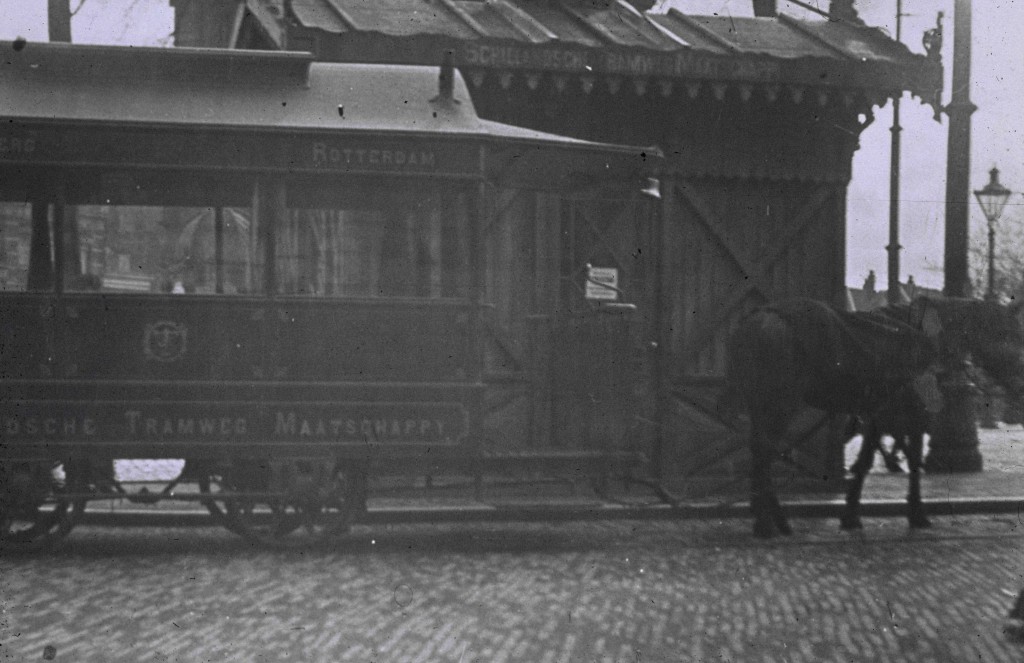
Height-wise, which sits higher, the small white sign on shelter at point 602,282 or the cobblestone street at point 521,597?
the small white sign on shelter at point 602,282

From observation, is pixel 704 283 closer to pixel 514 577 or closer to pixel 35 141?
pixel 514 577

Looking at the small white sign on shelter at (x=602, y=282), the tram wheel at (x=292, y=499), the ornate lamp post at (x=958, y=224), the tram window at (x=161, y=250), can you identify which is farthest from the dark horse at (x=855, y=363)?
the tram window at (x=161, y=250)

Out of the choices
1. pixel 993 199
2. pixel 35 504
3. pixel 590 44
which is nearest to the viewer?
pixel 35 504

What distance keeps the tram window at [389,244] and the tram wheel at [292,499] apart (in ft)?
4.07

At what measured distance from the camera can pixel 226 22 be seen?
22953mm

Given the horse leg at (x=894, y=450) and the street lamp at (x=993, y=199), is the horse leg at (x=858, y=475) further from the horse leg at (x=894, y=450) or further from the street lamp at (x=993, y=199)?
the street lamp at (x=993, y=199)

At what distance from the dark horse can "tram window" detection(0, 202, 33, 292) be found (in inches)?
210

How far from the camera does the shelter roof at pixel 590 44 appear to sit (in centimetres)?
1145

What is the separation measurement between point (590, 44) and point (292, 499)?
19.0 ft

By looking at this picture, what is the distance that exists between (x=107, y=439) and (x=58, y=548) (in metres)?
0.89

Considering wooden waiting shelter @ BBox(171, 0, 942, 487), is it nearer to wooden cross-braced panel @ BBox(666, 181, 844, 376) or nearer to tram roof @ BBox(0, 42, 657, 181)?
wooden cross-braced panel @ BBox(666, 181, 844, 376)

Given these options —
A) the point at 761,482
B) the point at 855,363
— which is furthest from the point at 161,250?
the point at 855,363

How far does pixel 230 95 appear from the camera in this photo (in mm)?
8586

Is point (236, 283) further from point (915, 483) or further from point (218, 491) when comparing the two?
point (915, 483)
